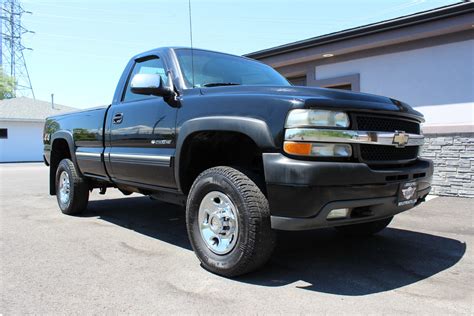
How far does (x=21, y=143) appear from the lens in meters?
28.8

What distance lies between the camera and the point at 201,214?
3.76m

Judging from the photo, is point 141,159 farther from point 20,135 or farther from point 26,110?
point 26,110

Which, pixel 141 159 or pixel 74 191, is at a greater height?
pixel 141 159

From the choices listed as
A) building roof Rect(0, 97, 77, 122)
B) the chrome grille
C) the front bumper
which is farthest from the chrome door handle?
building roof Rect(0, 97, 77, 122)

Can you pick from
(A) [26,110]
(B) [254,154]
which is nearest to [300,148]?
(B) [254,154]

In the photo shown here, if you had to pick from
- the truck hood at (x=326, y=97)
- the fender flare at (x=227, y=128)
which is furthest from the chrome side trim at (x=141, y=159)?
the truck hood at (x=326, y=97)

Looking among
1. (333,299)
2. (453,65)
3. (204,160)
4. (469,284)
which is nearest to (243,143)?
(204,160)

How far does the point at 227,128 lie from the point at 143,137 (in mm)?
1376

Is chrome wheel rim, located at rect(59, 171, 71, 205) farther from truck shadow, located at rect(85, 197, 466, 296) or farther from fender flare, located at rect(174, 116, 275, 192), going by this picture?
fender flare, located at rect(174, 116, 275, 192)

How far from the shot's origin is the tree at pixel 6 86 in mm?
50156

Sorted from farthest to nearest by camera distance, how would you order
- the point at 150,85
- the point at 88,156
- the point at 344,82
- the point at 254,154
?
the point at 344,82
the point at 88,156
the point at 150,85
the point at 254,154

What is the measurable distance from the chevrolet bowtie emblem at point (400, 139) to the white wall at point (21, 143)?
96.7 ft

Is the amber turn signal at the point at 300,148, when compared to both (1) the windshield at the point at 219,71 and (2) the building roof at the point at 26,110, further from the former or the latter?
(2) the building roof at the point at 26,110

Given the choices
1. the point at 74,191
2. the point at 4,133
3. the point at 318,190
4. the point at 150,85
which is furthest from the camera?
the point at 4,133
